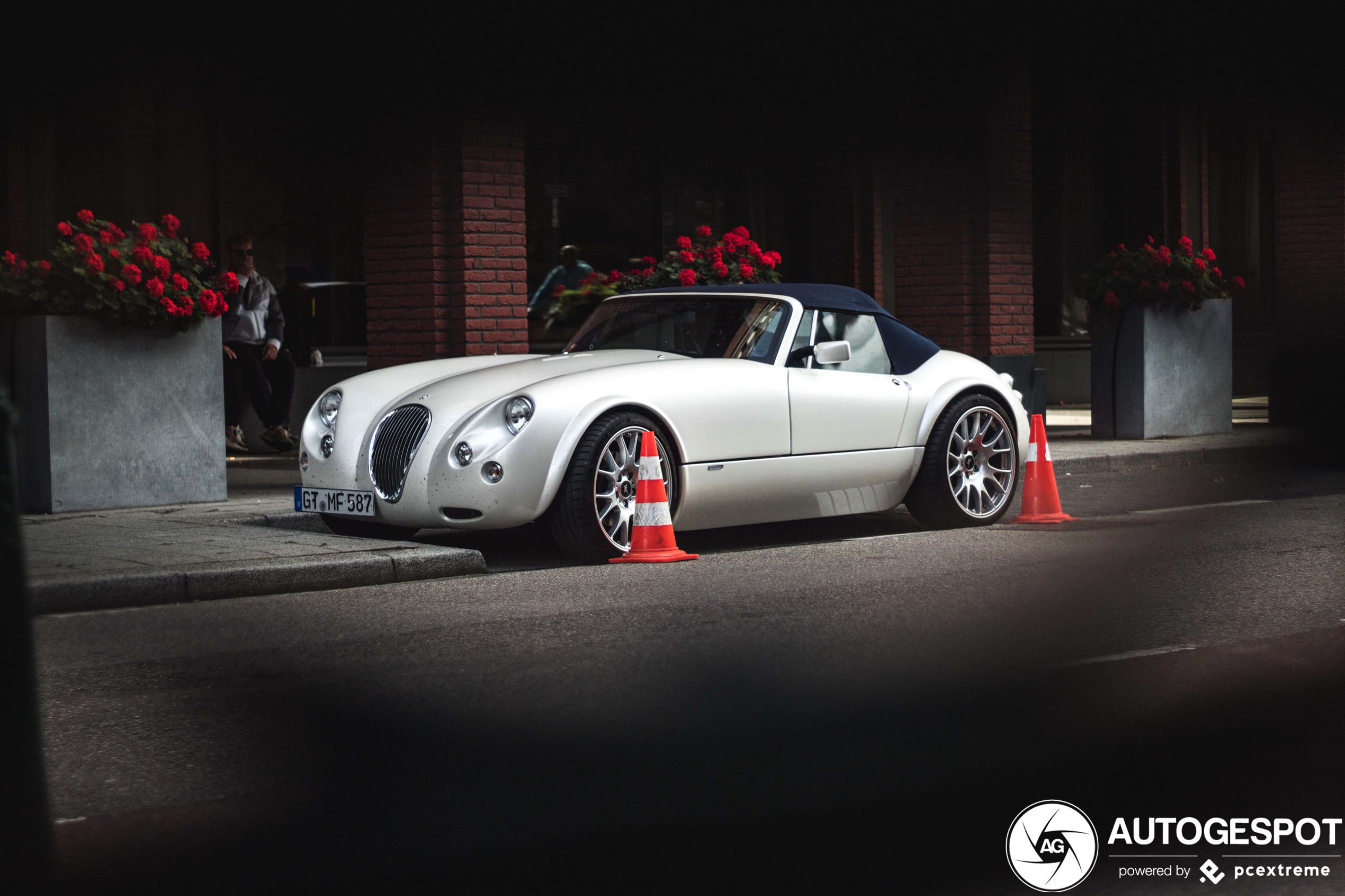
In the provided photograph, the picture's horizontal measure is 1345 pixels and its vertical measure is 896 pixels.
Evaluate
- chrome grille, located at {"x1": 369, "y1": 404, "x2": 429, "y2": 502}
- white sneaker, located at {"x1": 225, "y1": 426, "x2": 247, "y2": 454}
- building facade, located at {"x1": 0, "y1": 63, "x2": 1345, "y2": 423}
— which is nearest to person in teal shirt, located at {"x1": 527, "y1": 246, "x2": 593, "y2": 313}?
building facade, located at {"x1": 0, "y1": 63, "x2": 1345, "y2": 423}

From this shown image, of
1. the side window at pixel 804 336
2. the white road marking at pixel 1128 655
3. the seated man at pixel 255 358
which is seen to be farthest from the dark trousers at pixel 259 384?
the white road marking at pixel 1128 655

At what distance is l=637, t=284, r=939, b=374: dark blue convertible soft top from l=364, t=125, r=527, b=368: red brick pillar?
138 inches

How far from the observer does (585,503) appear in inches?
284

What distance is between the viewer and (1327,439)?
163 centimetres

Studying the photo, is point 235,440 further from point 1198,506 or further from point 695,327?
point 1198,506

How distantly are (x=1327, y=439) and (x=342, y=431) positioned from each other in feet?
21.0

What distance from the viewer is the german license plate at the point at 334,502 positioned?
7.47 metres

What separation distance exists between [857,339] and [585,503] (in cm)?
206

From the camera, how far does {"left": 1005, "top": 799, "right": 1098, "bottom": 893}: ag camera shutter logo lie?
1929 mm

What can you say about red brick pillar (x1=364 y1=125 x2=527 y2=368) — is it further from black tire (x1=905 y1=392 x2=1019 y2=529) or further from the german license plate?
black tire (x1=905 y1=392 x2=1019 y2=529)

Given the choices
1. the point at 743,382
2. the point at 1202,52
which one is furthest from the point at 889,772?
the point at 743,382

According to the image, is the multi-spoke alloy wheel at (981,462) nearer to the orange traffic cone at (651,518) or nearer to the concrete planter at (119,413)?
the orange traffic cone at (651,518)

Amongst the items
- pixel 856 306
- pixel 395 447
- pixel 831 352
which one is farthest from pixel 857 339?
pixel 395 447

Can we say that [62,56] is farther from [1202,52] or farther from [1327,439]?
[1327,439]
